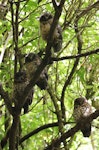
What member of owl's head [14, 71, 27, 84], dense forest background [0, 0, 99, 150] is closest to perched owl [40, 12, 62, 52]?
dense forest background [0, 0, 99, 150]

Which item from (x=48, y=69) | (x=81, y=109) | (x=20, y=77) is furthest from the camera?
(x=48, y=69)

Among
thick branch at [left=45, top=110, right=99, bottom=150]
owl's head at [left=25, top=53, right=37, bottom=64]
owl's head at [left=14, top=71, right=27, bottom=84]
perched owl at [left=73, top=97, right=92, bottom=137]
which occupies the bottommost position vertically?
thick branch at [left=45, top=110, right=99, bottom=150]

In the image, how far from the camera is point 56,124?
2184 mm

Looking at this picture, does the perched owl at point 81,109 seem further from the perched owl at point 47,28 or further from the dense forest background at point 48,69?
the perched owl at point 47,28

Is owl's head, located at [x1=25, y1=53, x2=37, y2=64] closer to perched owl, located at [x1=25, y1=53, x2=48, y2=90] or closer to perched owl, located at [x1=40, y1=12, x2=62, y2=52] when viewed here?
perched owl, located at [x1=25, y1=53, x2=48, y2=90]

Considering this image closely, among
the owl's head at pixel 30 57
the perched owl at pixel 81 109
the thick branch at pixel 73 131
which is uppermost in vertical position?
the owl's head at pixel 30 57

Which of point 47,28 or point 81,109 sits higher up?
point 47,28

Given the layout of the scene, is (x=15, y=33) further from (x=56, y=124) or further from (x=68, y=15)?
(x=56, y=124)

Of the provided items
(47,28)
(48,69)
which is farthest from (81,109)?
(47,28)

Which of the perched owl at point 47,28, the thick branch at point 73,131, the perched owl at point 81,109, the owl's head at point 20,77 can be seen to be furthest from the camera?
the perched owl at point 81,109

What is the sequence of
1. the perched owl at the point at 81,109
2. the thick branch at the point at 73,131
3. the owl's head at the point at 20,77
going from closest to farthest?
the thick branch at the point at 73,131 < the owl's head at the point at 20,77 < the perched owl at the point at 81,109

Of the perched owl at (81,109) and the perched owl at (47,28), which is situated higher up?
the perched owl at (47,28)

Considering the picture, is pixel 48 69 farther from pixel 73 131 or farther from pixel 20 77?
pixel 73 131

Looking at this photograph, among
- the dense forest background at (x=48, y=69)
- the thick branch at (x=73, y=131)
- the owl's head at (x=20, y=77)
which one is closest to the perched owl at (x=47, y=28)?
the dense forest background at (x=48, y=69)
